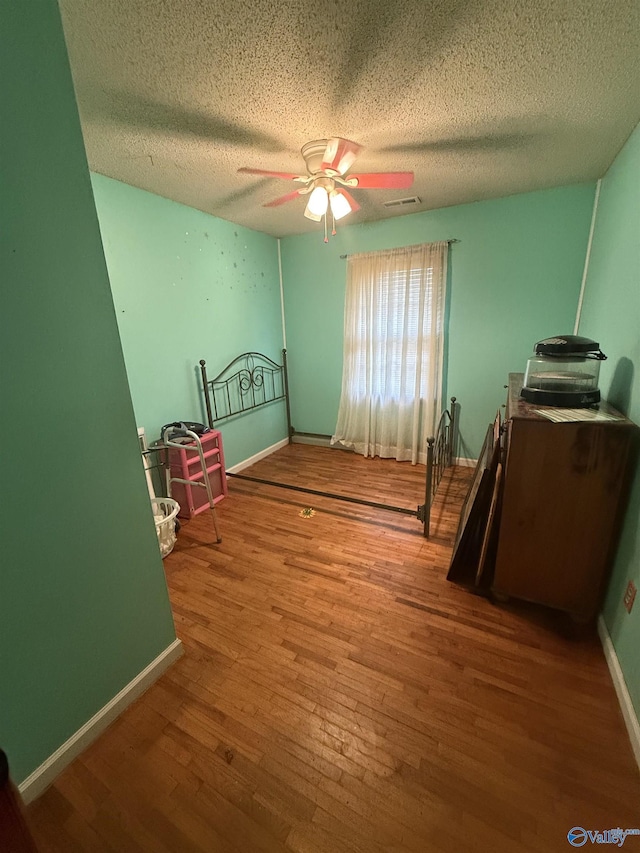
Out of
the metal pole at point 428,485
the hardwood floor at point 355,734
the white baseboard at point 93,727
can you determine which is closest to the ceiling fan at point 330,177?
the metal pole at point 428,485

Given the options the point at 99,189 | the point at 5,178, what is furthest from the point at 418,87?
the point at 99,189

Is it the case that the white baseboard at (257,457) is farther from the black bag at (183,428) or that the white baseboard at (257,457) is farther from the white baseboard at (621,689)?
the white baseboard at (621,689)

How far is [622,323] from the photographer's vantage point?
5.53ft

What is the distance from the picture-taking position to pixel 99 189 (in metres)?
2.18

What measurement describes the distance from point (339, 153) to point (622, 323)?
66.8 inches

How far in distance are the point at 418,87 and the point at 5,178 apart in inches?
64.0

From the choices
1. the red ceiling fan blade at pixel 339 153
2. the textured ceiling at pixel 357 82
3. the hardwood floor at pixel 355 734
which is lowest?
the hardwood floor at pixel 355 734

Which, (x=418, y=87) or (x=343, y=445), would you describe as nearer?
(x=418, y=87)

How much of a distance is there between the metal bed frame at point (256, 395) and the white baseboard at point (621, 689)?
1315 millimetres

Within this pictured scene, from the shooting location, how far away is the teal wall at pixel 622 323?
1.33 metres

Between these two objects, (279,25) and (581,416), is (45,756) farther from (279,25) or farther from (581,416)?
(279,25)

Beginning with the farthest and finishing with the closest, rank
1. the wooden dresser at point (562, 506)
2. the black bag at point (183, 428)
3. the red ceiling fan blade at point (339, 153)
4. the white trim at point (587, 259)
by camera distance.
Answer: the black bag at point (183, 428) → the white trim at point (587, 259) → the red ceiling fan blade at point (339, 153) → the wooden dresser at point (562, 506)

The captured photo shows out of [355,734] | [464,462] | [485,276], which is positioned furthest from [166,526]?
[485,276]

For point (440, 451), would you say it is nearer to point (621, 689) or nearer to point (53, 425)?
point (621, 689)
